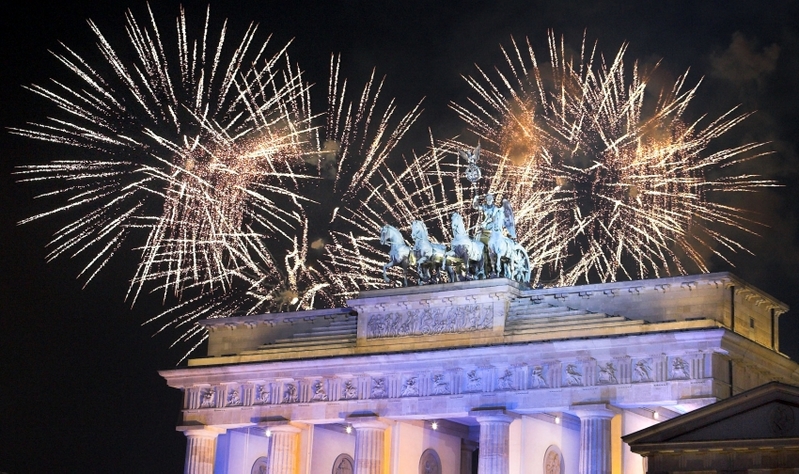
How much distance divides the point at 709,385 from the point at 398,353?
34.7 feet

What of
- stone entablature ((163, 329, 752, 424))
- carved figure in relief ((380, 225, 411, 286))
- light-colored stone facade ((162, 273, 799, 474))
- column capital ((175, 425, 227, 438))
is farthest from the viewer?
column capital ((175, 425, 227, 438))

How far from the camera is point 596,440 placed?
4278 centimetres

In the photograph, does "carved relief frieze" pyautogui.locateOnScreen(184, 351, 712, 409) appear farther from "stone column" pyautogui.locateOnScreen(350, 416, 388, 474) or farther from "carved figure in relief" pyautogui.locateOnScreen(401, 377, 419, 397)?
"stone column" pyautogui.locateOnScreen(350, 416, 388, 474)

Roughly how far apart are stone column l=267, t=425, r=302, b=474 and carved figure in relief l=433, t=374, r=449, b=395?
576 cm

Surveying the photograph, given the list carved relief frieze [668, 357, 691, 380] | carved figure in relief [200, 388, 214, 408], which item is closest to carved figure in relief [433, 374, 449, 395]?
carved relief frieze [668, 357, 691, 380]

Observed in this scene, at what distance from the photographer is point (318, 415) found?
4841cm

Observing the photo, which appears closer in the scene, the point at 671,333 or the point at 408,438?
the point at 671,333

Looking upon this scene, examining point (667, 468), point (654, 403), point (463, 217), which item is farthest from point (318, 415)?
point (667, 468)

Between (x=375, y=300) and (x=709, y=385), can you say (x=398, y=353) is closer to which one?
(x=375, y=300)

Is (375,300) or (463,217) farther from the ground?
(463,217)

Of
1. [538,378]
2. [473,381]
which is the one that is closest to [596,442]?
[538,378]

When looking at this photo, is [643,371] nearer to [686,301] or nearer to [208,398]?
[686,301]

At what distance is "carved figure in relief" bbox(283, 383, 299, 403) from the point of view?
161 feet

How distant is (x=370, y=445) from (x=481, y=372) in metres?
4.71
